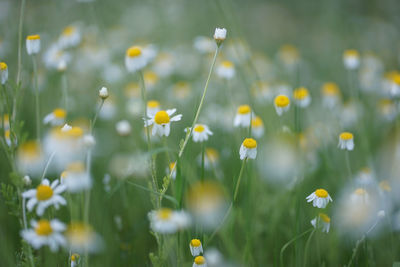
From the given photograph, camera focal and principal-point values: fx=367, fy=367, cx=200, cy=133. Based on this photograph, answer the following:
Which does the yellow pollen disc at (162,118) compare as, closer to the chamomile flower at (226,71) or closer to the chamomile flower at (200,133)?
the chamomile flower at (200,133)

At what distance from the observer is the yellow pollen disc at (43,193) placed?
124cm

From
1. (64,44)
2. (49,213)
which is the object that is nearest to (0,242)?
(49,213)

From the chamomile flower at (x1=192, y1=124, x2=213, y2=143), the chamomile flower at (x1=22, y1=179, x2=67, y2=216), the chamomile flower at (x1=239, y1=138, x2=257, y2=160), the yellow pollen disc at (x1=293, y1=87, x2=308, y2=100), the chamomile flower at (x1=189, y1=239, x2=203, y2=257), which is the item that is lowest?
the chamomile flower at (x1=189, y1=239, x2=203, y2=257)

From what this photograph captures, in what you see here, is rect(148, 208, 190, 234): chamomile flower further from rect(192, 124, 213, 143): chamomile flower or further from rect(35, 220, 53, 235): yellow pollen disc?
rect(192, 124, 213, 143): chamomile flower

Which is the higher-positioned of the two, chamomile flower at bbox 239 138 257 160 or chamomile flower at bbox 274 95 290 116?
chamomile flower at bbox 274 95 290 116

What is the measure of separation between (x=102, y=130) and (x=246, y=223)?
1.73 metres

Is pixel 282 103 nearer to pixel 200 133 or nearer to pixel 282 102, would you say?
pixel 282 102

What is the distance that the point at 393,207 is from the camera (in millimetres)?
1944

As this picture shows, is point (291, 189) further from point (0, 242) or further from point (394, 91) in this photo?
point (0, 242)

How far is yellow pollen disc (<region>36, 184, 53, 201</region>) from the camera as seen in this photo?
4.06ft

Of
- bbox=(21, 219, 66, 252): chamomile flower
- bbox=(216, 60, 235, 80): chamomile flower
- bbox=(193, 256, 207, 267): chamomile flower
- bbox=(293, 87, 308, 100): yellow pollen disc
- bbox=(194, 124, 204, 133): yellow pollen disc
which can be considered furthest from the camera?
bbox=(216, 60, 235, 80): chamomile flower

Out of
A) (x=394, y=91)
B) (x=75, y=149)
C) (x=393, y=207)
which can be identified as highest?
(x=394, y=91)

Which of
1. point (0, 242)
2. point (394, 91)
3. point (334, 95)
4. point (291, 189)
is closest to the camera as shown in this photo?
point (0, 242)

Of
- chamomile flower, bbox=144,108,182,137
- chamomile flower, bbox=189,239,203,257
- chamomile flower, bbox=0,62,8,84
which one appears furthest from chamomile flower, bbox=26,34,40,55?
chamomile flower, bbox=189,239,203,257
